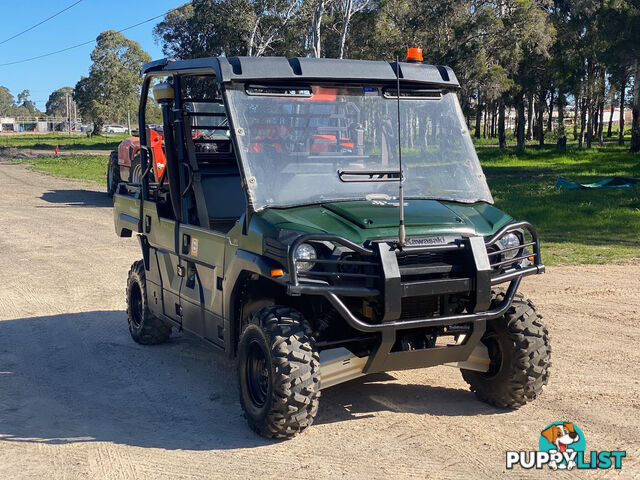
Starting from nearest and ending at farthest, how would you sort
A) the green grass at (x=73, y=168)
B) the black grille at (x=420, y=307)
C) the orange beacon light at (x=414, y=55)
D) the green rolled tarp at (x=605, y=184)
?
the black grille at (x=420, y=307) → the orange beacon light at (x=414, y=55) → the green rolled tarp at (x=605, y=184) → the green grass at (x=73, y=168)

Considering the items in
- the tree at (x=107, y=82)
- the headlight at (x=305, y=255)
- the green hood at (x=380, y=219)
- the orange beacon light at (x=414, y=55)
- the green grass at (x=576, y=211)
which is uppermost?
the tree at (x=107, y=82)

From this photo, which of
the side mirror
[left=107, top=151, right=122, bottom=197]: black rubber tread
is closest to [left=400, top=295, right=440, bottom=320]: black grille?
the side mirror

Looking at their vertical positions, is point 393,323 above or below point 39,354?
above

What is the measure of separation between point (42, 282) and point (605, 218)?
1071cm

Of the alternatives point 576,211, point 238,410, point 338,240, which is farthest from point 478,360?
point 576,211

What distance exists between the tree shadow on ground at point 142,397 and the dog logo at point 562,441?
49 cm

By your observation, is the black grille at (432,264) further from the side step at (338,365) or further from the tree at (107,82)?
the tree at (107,82)

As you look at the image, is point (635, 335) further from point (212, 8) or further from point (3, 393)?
point (212, 8)

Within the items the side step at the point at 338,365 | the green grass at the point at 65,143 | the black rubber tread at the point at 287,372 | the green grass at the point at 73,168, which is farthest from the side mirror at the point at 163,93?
the green grass at the point at 65,143

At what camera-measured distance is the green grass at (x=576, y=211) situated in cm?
1247

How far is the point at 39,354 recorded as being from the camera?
23.5ft

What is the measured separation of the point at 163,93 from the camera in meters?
6.10

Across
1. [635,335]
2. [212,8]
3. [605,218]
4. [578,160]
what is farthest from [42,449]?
[212,8]

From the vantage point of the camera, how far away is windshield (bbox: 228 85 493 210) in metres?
5.23
